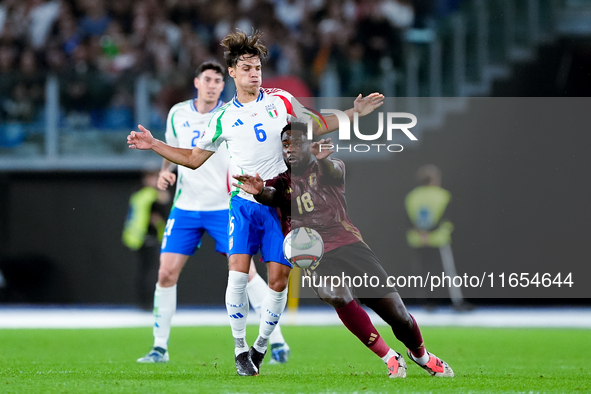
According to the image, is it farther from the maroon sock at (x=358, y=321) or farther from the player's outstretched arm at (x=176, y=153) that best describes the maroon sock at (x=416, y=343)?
the player's outstretched arm at (x=176, y=153)

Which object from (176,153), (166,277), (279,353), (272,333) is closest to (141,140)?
(176,153)

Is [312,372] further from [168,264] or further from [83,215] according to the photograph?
[83,215]

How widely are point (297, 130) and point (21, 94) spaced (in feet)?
30.2

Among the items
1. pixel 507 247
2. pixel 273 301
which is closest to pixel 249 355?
pixel 273 301

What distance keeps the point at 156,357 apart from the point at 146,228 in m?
7.02

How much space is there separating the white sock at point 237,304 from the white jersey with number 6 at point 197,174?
156 cm

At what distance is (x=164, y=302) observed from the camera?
27.1 feet

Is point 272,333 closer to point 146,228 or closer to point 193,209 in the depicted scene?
point 193,209

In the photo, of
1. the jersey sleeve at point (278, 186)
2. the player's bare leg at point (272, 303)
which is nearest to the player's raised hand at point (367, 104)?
the jersey sleeve at point (278, 186)

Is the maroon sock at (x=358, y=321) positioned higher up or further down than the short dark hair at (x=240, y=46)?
further down

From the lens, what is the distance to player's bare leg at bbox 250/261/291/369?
674cm

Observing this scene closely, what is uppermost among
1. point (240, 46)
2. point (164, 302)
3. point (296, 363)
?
point (240, 46)

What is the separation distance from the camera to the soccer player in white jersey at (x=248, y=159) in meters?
6.73

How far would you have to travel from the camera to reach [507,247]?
755cm
